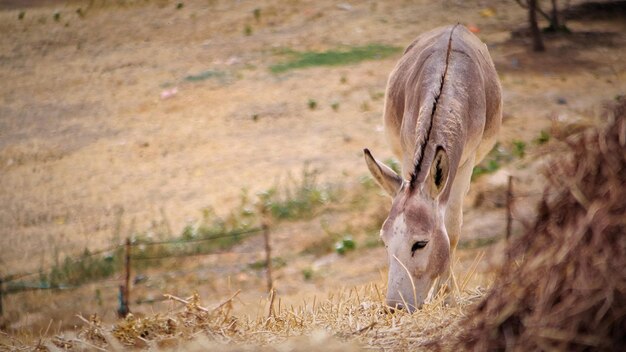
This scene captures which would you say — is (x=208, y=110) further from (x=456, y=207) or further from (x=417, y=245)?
(x=417, y=245)

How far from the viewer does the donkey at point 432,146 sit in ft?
19.7

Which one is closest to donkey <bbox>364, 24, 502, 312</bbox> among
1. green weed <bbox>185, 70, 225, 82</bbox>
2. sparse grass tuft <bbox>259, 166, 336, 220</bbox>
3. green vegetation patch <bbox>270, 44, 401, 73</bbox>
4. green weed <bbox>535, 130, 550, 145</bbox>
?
sparse grass tuft <bbox>259, 166, 336, 220</bbox>

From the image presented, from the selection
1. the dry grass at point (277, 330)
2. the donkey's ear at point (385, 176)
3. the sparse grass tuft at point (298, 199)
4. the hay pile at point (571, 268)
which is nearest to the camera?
the hay pile at point (571, 268)

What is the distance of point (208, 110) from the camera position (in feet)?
53.7

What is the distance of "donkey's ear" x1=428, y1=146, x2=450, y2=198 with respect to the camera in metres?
6.08

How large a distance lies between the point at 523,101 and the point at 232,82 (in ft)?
18.4

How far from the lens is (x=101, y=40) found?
20.2m

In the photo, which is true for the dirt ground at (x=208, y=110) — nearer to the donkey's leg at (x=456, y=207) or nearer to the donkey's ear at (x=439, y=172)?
the donkey's leg at (x=456, y=207)

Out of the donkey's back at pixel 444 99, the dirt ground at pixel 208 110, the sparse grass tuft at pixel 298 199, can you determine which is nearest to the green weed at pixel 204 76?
the dirt ground at pixel 208 110

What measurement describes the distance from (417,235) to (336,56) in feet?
40.7

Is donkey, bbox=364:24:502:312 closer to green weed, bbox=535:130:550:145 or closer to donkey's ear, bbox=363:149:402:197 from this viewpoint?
donkey's ear, bbox=363:149:402:197

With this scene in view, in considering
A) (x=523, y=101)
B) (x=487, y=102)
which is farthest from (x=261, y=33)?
(x=487, y=102)

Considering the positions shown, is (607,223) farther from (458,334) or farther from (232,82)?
(232,82)

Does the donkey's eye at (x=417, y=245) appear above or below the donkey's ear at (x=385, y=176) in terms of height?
below
